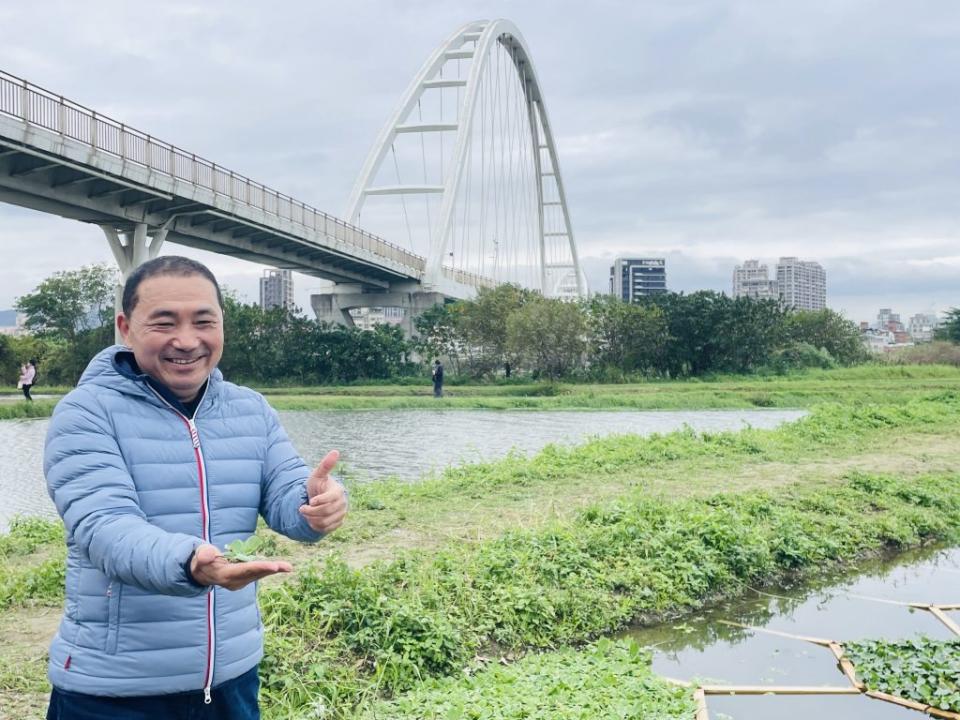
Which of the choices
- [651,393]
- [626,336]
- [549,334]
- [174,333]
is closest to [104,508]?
[174,333]

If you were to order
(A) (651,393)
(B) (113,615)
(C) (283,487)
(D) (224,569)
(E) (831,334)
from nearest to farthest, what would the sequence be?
(D) (224,569) → (B) (113,615) → (C) (283,487) → (A) (651,393) → (E) (831,334)

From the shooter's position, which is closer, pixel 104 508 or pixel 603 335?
pixel 104 508

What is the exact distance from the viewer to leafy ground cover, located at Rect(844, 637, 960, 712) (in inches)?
143

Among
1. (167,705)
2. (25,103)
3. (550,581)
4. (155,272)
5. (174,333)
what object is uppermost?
(25,103)

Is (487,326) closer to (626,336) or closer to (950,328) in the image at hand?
(626,336)

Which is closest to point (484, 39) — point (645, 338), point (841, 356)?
point (645, 338)

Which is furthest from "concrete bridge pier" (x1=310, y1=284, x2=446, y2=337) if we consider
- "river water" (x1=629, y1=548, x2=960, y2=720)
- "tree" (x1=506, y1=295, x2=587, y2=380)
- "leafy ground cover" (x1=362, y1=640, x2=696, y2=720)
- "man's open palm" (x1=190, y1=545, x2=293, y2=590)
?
"man's open palm" (x1=190, y1=545, x2=293, y2=590)

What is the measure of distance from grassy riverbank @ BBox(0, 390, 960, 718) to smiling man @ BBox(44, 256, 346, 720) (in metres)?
1.44

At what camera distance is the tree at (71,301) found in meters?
37.8

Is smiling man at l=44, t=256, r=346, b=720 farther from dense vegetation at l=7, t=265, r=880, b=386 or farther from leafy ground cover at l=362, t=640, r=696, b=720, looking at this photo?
dense vegetation at l=7, t=265, r=880, b=386

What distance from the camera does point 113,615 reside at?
1.89m

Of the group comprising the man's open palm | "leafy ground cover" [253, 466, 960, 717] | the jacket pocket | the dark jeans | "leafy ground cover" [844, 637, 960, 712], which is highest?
the man's open palm

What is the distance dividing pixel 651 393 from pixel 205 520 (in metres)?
24.3

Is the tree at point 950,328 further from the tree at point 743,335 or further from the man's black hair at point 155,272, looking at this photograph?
the man's black hair at point 155,272
